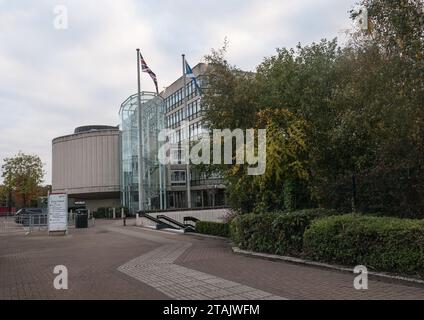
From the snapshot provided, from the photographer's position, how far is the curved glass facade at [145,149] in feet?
147

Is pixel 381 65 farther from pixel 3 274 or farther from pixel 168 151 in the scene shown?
pixel 168 151

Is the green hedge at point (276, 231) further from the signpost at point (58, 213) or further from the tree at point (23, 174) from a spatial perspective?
the tree at point (23, 174)

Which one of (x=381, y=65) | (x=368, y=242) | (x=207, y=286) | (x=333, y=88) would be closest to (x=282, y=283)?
(x=207, y=286)

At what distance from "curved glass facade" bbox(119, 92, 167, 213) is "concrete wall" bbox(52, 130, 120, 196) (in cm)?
1041

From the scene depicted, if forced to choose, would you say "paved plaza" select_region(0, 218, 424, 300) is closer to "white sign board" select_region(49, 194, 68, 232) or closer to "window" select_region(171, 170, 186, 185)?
"white sign board" select_region(49, 194, 68, 232)

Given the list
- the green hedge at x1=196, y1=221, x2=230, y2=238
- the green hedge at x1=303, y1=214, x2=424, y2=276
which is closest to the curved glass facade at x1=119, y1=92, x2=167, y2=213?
the green hedge at x1=196, y1=221, x2=230, y2=238

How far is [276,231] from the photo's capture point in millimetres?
12656

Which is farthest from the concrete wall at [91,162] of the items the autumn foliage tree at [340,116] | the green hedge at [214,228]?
the autumn foliage tree at [340,116]

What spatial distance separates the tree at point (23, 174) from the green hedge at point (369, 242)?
201 ft

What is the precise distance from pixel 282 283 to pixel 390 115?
202 inches

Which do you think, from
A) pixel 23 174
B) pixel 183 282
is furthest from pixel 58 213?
pixel 23 174

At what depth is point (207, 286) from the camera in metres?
8.71

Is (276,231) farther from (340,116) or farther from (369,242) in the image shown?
(340,116)

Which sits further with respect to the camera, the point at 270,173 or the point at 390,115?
the point at 270,173
